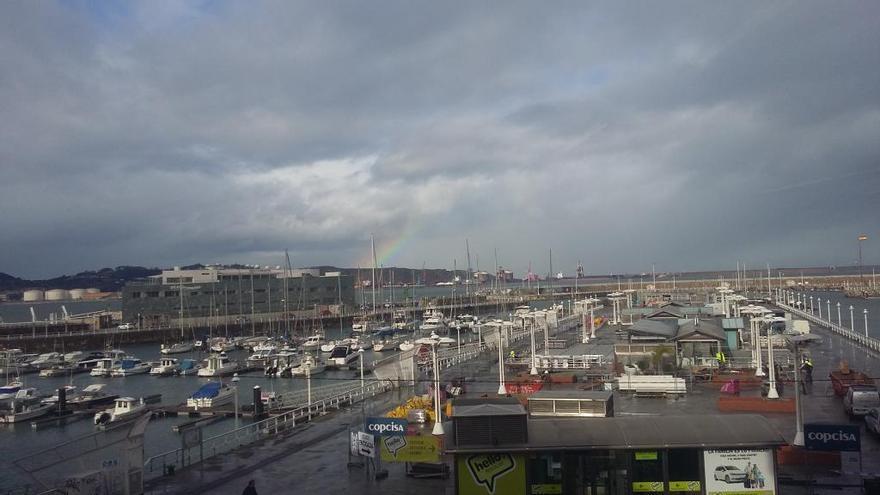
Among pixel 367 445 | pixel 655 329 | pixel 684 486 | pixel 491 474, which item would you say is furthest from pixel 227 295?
pixel 684 486

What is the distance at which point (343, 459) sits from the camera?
1198 centimetres

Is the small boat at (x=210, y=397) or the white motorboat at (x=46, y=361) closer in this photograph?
the small boat at (x=210, y=397)

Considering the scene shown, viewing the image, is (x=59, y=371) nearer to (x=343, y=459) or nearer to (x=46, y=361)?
(x=46, y=361)

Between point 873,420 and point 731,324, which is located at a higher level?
point 731,324

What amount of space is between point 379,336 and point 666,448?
50.5 m

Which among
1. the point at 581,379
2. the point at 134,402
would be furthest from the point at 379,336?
the point at 581,379

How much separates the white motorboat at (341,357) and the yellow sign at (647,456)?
31.8 m

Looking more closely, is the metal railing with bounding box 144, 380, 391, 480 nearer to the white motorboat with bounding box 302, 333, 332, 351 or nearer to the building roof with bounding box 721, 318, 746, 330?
the building roof with bounding box 721, 318, 746, 330

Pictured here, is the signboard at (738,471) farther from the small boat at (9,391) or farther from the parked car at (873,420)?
the small boat at (9,391)

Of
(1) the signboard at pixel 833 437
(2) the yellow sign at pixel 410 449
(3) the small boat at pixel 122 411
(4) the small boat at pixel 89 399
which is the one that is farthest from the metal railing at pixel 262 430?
(4) the small boat at pixel 89 399

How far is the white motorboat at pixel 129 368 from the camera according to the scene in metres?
40.1

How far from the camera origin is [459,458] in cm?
795

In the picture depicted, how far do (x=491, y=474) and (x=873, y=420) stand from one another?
8.71m

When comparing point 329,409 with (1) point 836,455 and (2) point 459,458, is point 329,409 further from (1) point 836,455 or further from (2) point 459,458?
(1) point 836,455
